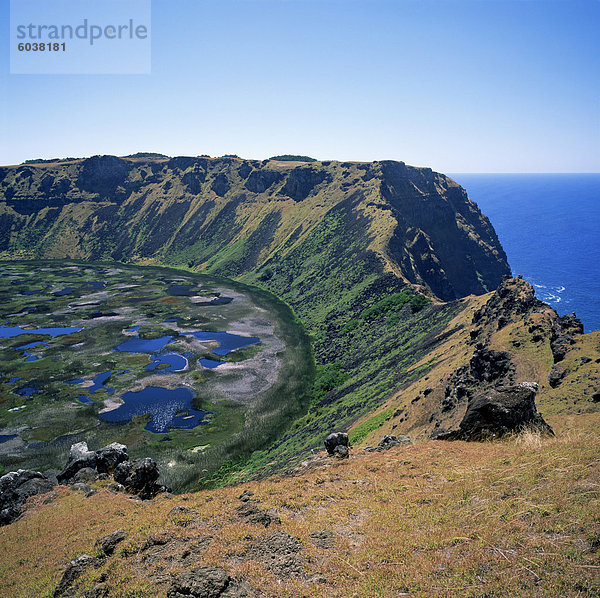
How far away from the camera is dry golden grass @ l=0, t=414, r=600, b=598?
13.5m

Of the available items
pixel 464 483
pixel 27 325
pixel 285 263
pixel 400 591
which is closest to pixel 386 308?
pixel 285 263

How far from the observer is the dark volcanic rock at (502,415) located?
26.1m

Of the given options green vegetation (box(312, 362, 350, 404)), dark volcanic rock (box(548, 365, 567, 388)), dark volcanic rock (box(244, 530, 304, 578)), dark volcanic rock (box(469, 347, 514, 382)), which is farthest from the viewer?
green vegetation (box(312, 362, 350, 404))

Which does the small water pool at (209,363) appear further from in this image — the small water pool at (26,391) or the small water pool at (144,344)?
the small water pool at (26,391)

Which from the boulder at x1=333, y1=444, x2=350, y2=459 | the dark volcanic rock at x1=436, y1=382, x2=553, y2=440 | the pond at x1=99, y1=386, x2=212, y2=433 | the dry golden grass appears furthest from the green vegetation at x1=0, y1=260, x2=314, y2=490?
the dark volcanic rock at x1=436, y1=382, x2=553, y2=440

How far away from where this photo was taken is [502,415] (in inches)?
1051

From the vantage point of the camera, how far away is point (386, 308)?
116 m

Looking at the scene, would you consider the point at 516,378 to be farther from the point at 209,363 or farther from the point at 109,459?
the point at 209,363

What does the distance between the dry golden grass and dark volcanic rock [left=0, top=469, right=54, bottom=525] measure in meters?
7.28

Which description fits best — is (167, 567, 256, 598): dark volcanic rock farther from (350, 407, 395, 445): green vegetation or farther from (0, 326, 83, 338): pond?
(0, 326, 83, 338): pond

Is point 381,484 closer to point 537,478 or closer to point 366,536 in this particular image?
point 366,536

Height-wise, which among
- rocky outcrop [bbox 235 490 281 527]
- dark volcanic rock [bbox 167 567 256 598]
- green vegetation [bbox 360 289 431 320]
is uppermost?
dark volcanic rock [bbox 167 567 256 598]

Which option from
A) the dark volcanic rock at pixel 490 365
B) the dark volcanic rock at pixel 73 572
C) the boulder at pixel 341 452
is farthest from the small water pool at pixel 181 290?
the dark volcanic rock at pixel 73 572

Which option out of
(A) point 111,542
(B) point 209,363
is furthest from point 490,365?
(B) point 209,363
